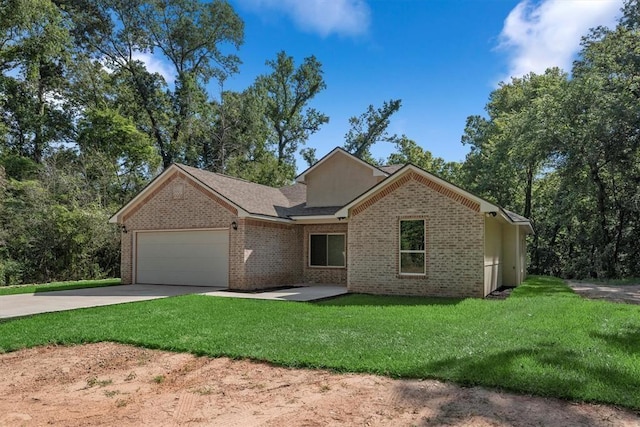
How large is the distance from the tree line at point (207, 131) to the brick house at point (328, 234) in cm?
552

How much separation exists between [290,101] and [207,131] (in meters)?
9.25

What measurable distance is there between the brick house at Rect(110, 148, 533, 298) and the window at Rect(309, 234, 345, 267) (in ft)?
0.14

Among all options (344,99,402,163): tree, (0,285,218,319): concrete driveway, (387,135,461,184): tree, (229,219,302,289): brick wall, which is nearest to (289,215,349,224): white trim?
(229,219,302,289): brick wall

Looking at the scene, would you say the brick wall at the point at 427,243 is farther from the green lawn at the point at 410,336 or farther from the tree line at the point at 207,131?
the tree line at the point at 207,131

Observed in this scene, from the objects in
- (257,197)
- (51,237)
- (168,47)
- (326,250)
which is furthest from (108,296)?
(168,47)

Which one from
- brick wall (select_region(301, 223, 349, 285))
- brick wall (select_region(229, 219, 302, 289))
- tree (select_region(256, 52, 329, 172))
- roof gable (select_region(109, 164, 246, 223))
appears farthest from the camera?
tree (select_region(256, 52, 329, 172))

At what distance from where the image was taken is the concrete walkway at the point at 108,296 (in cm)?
1155

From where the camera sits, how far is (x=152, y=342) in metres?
7.56

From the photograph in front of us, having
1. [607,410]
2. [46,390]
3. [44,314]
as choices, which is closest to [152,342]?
[46,390]

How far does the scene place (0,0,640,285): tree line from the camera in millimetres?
20828

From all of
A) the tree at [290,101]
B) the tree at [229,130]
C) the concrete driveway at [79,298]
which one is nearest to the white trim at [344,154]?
the concrete driveway at [79,298]

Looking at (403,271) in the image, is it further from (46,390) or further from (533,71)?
(533,71)

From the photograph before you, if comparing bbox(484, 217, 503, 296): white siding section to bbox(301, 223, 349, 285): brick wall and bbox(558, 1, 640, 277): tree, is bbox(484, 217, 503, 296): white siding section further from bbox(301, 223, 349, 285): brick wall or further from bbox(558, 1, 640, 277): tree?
bbox(558, 1, 640, 277): tree

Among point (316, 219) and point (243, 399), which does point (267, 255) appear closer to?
point (316, 219)
